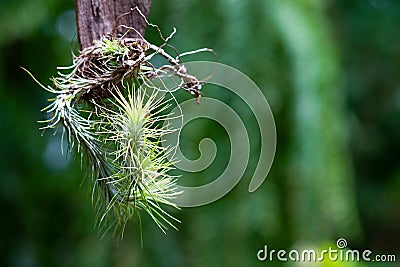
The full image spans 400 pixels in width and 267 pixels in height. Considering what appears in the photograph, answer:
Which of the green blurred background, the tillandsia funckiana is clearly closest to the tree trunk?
the tillandsia funckiana

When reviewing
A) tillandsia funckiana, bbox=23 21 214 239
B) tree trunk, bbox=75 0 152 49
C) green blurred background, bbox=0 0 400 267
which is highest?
green blurred background, bbox=0 0 400 267

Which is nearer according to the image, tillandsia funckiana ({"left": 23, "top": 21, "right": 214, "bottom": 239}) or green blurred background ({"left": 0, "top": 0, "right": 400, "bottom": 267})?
tillandsia funckiana ({"left": 23, "top": 21, "right": 214, "bottom": 239})

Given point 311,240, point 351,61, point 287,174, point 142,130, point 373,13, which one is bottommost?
point 142,130

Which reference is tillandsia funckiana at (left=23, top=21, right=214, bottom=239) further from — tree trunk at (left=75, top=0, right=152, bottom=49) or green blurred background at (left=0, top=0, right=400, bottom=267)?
green blurred background at (left=0, top=0, right=400, bottom=267)

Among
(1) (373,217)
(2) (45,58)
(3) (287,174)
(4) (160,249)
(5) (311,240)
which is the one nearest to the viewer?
(5) (311,240)

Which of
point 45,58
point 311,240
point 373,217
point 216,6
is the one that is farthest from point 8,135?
point 373,217

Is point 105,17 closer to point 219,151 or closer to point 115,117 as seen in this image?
point 115,117

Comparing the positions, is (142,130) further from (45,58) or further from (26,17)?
(45,58)
